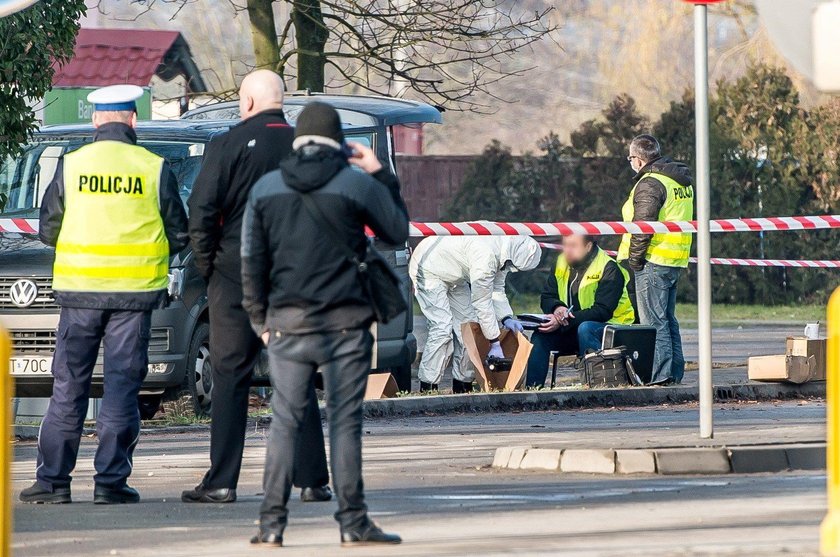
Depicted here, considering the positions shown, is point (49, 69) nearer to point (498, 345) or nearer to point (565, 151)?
point (498, 345)

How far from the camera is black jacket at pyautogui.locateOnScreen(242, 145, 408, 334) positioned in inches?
280

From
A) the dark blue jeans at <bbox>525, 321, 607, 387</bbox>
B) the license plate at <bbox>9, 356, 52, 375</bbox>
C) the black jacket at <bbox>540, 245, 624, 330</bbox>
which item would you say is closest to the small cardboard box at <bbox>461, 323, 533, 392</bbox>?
the dark blue jeans at <bbox>525, 321, 607, 387</bbox>

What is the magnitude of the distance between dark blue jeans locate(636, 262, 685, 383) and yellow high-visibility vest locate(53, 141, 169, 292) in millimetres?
6651

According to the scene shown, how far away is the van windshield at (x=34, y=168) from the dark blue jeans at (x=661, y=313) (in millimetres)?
3766

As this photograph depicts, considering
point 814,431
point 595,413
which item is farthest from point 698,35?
point 595,413

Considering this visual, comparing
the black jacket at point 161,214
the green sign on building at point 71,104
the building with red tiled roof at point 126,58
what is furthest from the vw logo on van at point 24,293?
the building with red tiled roof at point 126,58

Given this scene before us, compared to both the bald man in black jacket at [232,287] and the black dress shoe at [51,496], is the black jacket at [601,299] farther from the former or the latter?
the black dress shoe at [51,496]

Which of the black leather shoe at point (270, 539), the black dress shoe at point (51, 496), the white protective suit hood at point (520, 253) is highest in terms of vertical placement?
the white protective suit hood at point (520, 253)

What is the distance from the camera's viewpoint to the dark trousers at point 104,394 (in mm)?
8766

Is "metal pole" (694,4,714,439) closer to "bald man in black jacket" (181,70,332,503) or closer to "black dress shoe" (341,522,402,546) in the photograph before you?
"bald man in black jacket" (181,70,332,503)

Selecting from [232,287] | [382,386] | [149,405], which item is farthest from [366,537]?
[382,386]

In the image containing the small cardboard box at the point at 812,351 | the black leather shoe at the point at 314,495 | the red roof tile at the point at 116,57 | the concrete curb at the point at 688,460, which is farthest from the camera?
the red roof tile at the point at 116,57

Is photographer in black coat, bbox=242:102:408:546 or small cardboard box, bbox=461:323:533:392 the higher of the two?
photographer in black coat, bbox=242:102:408:546

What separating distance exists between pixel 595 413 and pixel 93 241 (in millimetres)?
5592
